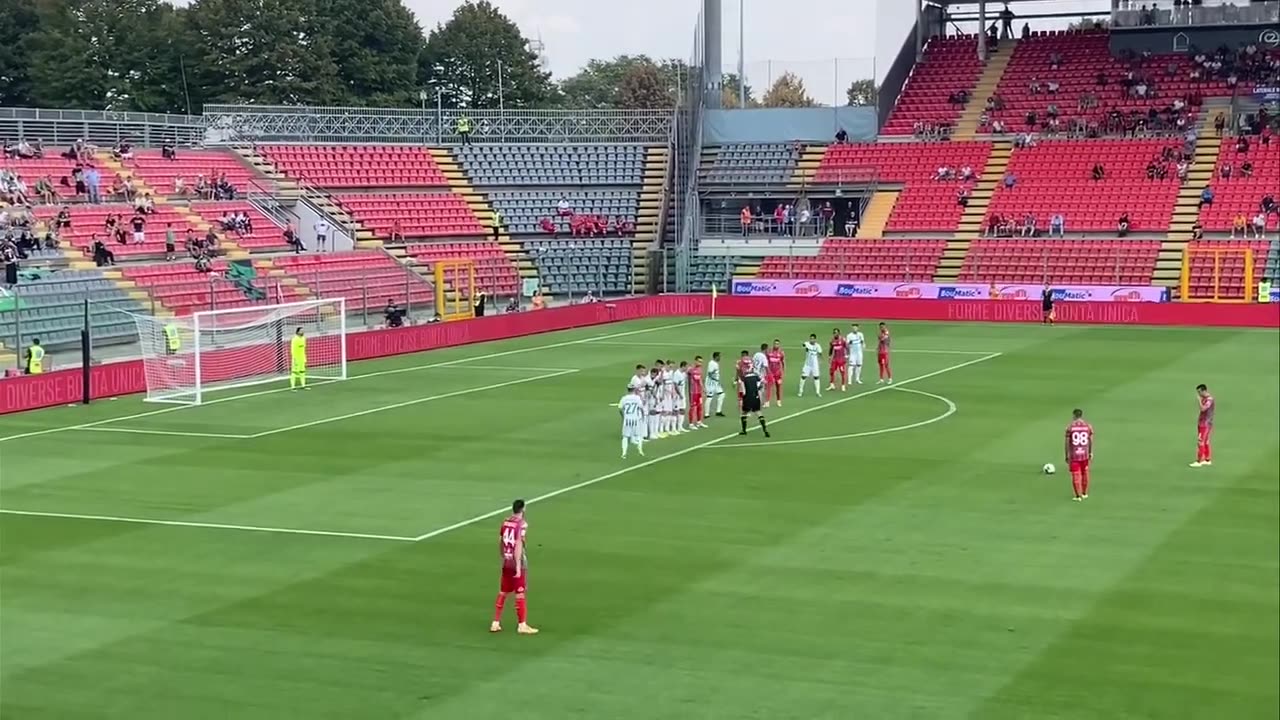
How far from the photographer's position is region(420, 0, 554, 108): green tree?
110000 millimetres

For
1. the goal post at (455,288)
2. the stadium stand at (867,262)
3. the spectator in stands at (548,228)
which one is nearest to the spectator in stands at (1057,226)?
the stadium stand at (867,262)

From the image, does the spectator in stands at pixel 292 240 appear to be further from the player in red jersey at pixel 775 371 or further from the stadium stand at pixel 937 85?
the stadium stand at pixel 937 85

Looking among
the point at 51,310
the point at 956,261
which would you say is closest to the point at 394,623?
the point at 51,310

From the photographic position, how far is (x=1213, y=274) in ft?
202

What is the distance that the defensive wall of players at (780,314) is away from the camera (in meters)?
53.7

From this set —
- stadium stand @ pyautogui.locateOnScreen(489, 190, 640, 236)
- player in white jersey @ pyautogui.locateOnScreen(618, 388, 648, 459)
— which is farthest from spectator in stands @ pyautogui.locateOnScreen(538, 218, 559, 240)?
player in white jersey @ pyautogui.locateOnScreen(618, 388, 648, 459)

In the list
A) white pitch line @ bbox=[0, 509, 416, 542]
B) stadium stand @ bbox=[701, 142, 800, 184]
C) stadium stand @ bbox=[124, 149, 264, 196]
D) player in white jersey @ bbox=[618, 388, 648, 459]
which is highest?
stadium stand @ bbox=[701, 142, 800, 184]

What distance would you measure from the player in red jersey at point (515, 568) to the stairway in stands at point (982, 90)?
60447 millimetres

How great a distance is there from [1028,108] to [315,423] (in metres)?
48.1

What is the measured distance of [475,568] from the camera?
22.1 metres

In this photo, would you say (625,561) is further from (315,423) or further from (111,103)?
(111,103)

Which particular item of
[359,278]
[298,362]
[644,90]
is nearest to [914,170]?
[359,278]

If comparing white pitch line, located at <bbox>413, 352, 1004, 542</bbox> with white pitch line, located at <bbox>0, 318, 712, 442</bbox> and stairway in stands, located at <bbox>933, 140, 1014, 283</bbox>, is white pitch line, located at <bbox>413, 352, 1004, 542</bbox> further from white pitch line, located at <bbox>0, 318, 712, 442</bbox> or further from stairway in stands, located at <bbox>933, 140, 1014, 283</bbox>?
stairway in stands, located at <bbox>933, 140, 1014, 283</bbox>

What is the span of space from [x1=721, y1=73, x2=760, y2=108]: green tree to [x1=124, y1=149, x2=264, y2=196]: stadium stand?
25.5 m
